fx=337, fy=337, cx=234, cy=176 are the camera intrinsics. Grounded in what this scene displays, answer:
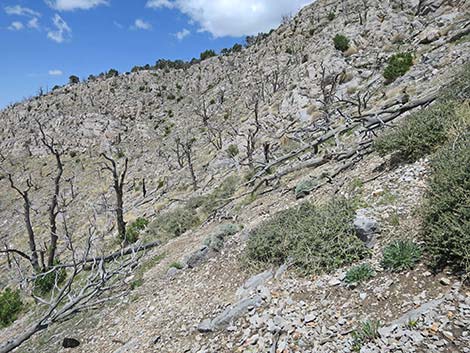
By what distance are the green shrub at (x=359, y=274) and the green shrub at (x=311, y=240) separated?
0.35 m

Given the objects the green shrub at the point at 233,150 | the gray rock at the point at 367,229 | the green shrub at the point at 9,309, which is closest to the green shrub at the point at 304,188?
the gray rock at the point at 367,229

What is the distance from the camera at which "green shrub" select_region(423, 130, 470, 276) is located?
403 cm

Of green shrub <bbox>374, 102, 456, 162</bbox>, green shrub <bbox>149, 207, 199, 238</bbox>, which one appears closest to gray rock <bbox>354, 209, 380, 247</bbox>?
green shrub <bbox>374, 102, 456, 162</bbox>

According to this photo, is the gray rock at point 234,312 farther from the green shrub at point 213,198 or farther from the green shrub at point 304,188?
the green shrub at point 213,198

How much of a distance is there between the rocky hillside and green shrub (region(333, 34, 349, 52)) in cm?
27

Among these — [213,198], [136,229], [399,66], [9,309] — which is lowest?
[9,309]

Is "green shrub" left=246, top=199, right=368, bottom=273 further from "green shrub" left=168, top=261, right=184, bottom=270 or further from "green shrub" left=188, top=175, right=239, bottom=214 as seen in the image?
"green shrub" left=188, top=175, right=239, bottom=214

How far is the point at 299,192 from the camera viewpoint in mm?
9344

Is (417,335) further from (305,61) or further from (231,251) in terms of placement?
(305,61)

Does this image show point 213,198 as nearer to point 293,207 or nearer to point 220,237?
point 220,237

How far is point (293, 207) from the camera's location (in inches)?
313

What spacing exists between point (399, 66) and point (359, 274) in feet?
70.9

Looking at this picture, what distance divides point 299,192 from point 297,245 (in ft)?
11.1

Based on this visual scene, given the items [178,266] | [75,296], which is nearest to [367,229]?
[75,296]
